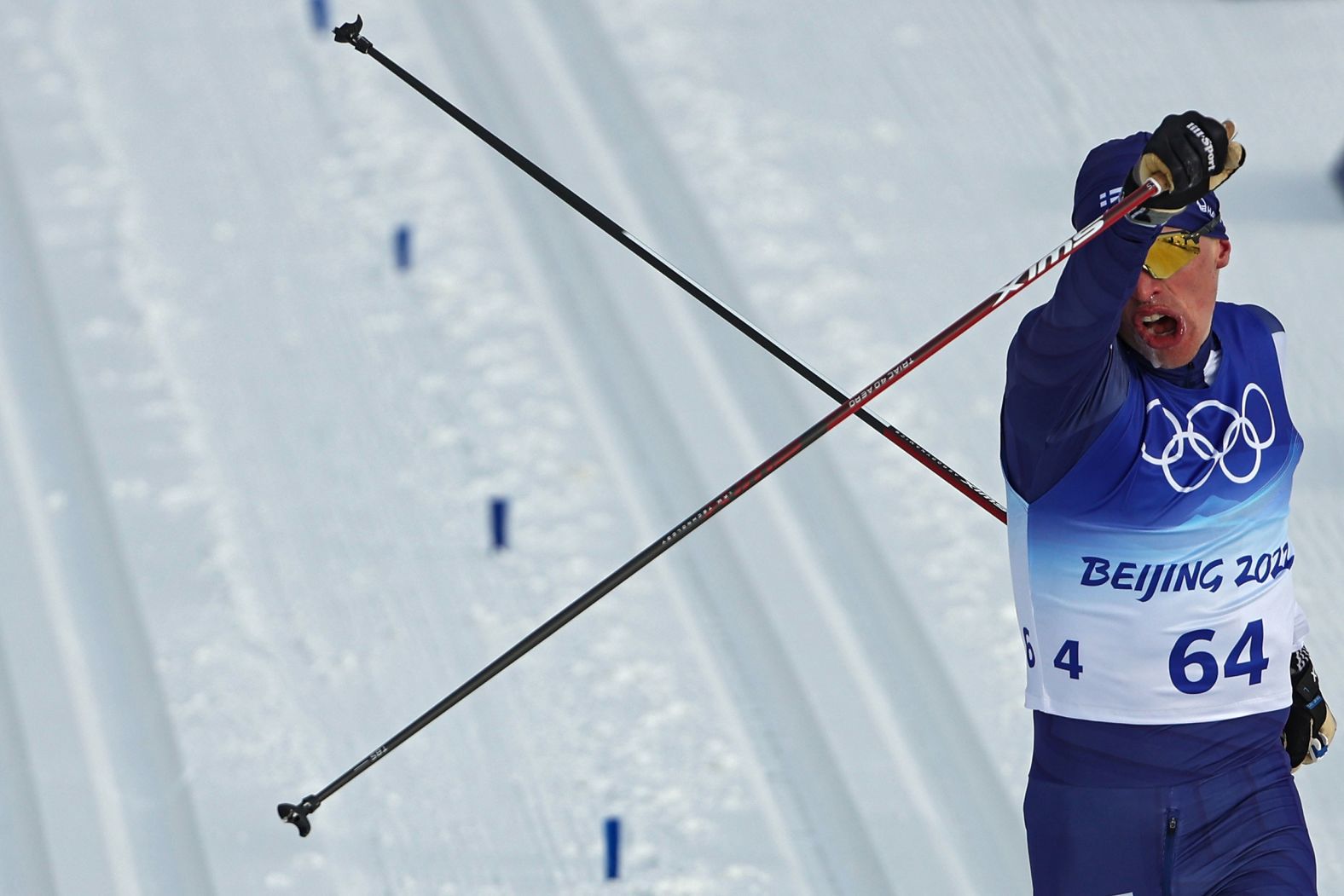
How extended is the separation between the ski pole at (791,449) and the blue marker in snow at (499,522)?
1.52m

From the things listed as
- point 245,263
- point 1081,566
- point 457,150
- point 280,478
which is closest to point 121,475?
point 280,478

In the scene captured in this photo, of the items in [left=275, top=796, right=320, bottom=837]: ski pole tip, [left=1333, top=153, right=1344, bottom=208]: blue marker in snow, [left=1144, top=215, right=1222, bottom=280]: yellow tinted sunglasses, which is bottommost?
[left=275, top=796, right=320, bottom=837]: ski pole tip

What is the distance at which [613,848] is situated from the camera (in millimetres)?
3713

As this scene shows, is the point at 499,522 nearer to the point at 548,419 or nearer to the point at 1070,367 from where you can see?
the point at 548,419

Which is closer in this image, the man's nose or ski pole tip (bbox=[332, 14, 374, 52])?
the man's nose

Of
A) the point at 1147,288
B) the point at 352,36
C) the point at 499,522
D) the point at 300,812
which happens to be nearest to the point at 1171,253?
the point at 1147,288

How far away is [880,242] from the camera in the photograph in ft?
17.9

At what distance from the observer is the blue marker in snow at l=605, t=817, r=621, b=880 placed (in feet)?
12.1

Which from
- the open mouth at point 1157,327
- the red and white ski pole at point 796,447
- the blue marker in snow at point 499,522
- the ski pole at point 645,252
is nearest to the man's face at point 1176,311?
the open mouth at point 1157,327

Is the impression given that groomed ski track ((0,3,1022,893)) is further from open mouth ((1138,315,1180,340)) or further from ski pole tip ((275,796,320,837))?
open mouth ((1138,315,1180,340))

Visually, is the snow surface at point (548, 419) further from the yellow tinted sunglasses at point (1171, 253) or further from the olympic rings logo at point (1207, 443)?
the yellow tinted sunglasses at point (1171, 253)

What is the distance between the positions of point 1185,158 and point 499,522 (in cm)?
258

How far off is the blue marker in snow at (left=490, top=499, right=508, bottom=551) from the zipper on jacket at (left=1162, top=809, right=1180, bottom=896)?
219 centimetres

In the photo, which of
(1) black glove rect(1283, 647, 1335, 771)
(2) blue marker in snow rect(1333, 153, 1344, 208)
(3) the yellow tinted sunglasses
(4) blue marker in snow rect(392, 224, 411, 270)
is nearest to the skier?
(3) the yellow tinted sunglasses
